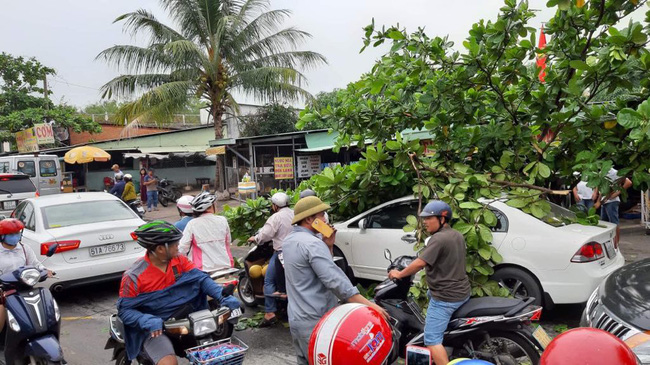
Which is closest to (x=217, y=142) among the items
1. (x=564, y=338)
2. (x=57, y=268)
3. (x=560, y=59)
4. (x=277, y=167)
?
(x=277, y=167)

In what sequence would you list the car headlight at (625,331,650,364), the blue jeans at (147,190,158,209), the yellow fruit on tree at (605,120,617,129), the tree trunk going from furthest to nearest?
1. the tree trunk
2. the blue jeans at (147,190,158,209)
3. the yellow fruit on tree at (605,120,617,129)
4. the car headlight at (625,331,650,364)

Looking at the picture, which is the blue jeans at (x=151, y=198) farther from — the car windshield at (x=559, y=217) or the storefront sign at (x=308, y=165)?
the car windshield at (x=559, y=217)

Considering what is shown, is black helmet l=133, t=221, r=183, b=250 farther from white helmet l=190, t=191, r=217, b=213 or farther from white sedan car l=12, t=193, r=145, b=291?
white sedan car l=12, t=193, r=145, b=291

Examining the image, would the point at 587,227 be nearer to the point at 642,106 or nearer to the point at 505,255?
the point at 505,255

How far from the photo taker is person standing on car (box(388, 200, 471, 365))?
3.68 meters

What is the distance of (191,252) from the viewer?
199 inches

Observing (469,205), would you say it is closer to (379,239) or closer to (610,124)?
(610,124)

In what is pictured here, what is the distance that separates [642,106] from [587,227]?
6.46 feet

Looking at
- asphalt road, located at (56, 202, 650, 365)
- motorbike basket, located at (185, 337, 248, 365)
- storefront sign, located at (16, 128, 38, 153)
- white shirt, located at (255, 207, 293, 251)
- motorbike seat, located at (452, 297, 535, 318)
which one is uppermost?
storefront sign, located at (16, 128, 38, 153)

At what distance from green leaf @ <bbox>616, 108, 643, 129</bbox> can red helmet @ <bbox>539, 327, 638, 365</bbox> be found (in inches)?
121

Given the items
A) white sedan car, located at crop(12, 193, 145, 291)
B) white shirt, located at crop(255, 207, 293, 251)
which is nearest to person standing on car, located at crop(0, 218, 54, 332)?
white sedan car, located at crop(12, 193, 145, 291)

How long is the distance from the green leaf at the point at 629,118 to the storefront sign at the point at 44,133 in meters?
25.9

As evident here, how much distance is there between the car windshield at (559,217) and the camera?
215 inches

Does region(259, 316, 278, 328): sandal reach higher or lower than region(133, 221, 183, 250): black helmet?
lower
